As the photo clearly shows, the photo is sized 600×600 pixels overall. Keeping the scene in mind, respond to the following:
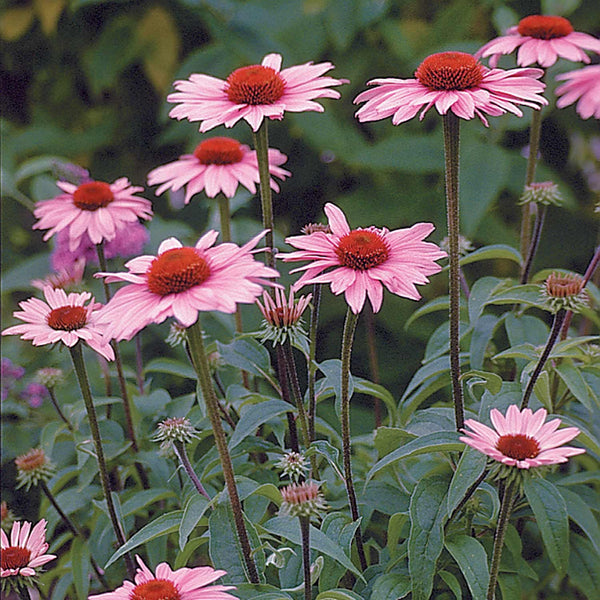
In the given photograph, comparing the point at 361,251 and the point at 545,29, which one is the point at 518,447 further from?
the point at 545,29

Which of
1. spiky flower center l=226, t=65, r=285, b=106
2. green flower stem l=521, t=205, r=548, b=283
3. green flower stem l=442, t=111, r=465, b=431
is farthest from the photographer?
green flower stem l=521, t=205, r=548, b=283

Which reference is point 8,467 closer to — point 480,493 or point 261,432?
point 261,432

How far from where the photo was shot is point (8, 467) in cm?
109

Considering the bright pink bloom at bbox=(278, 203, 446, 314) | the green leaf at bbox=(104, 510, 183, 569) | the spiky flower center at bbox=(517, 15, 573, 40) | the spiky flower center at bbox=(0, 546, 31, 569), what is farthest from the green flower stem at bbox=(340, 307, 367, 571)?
the spiky flower center at bbox=(517, 15, 573, 40)

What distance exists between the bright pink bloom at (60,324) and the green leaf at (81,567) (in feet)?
0.78

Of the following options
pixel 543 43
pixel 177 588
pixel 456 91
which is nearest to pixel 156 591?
pixel 177 588

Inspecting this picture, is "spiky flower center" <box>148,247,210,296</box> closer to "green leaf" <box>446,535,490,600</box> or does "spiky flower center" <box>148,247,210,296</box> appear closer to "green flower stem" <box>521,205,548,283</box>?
"green leaf" <box>446,535,490,600</box>

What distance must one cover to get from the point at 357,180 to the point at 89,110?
62 centimetres

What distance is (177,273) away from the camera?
0.52m

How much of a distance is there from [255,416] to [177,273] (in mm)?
182

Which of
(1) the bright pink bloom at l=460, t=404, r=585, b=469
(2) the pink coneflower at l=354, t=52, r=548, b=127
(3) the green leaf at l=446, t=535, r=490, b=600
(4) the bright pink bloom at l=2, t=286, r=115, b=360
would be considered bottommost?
(3) the green leaf at l=446, t=535, r=490, b=600

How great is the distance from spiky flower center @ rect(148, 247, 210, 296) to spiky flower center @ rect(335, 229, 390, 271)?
0.32 feet

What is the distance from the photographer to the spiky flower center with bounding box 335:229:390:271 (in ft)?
1.87

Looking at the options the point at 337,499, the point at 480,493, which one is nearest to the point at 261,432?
the point at 337,499
